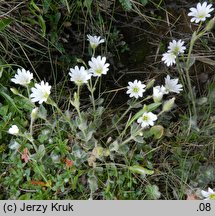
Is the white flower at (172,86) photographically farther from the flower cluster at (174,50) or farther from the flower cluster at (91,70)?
the flower cluster at (91,70)

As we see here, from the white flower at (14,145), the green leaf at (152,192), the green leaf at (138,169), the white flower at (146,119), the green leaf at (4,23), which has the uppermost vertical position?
the green leaf at (4,23)

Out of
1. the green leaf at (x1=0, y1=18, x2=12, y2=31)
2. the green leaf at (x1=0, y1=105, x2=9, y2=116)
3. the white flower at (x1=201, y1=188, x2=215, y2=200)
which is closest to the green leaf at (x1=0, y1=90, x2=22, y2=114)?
the green leaf at (x1=0, y1=105, x2=9, y2=116)

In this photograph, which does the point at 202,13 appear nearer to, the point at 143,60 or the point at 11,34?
the point at 143,60

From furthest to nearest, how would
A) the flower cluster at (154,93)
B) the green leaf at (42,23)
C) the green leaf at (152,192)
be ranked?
1. the green leaf at (42,23)
2. the green leaf at (152,192)
3. the flower cluster at (154,93)

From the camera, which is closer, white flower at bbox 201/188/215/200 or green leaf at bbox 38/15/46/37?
white flower at bbox 201/188/215/200

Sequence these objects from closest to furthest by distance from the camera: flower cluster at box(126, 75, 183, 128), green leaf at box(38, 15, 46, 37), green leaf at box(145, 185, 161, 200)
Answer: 1. flower cluster at box(126, 75, 183, 128)
2. green leaf at box(145, 185, 161, 200)
3. green leaf at box(38, 15, 46, 37)

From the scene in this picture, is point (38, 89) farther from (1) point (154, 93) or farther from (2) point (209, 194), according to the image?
(2) point (209, 194)

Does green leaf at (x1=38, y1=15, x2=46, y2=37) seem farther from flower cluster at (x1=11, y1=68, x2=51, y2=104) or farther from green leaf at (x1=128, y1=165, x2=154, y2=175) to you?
green leaf at (x1=128, y1=165, x2=154, y2=175)

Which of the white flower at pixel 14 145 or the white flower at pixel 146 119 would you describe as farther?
the white flower at pixel 14 145

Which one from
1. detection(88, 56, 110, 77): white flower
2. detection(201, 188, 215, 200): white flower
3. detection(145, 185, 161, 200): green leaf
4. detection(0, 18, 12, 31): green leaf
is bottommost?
detection(201, 188, 215, 200): white flower

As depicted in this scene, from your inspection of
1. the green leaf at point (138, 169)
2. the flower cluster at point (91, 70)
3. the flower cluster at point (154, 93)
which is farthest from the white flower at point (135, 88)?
the green leaf at point (138, 169)

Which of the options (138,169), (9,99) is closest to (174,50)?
(138,169)

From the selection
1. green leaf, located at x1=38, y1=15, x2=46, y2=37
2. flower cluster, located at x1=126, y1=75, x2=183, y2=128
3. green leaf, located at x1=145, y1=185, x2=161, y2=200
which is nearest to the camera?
flower cluster, located at x1=126, y1=75, x2=183, y2=128

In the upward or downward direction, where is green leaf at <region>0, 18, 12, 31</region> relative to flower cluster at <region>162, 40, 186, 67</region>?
upward
